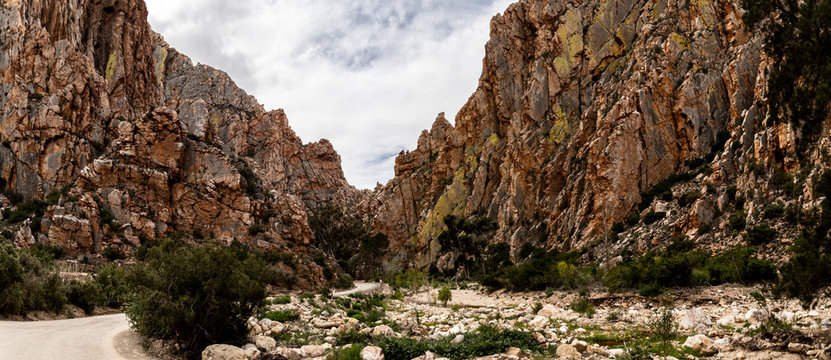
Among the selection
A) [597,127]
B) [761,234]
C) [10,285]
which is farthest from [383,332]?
[597,127]

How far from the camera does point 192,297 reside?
12984 millimetres

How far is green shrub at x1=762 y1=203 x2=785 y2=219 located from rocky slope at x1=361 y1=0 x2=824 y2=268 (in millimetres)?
1757

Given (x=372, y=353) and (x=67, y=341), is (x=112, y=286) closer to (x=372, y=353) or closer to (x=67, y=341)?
(x=67, y=341)

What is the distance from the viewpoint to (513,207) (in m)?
70.6

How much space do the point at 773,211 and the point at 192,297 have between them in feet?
106

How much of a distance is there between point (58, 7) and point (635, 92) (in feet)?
280

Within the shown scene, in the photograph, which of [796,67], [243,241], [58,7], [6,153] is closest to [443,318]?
[796,67]

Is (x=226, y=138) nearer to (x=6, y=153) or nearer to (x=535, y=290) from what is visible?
(x=6, y=153)

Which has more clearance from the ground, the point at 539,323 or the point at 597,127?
the point at 597,127

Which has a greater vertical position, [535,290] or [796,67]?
[796,67]

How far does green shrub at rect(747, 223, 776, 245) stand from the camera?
85.0ft

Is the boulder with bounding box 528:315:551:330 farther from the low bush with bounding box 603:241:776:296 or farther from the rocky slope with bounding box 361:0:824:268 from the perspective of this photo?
the rocky slope with bounding box 361:0:824:268

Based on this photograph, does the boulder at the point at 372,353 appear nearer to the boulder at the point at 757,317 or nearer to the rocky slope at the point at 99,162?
the boulder at the point at 757,317

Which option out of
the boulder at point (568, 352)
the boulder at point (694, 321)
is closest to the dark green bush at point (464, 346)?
the boulder at point (568, 352)
